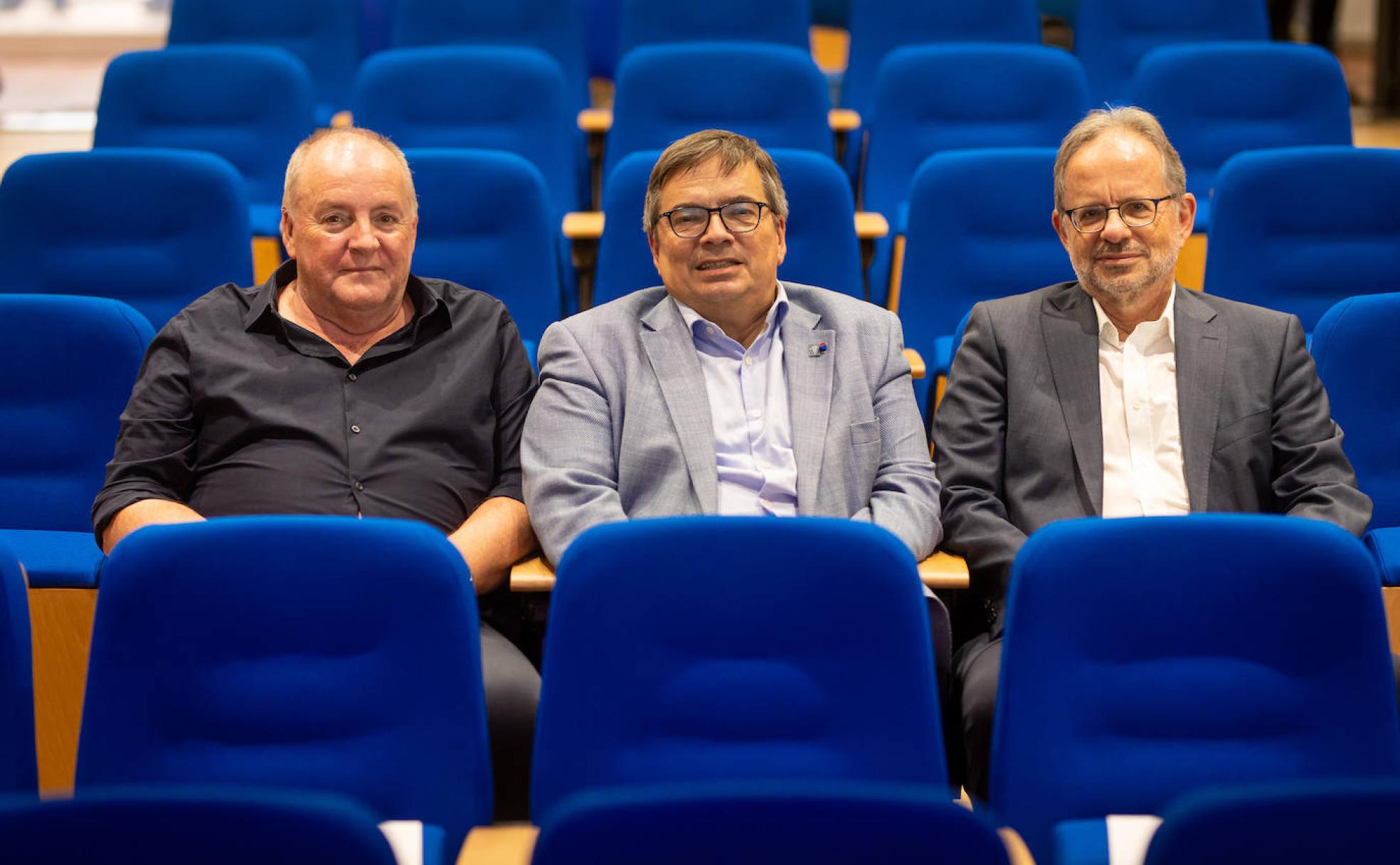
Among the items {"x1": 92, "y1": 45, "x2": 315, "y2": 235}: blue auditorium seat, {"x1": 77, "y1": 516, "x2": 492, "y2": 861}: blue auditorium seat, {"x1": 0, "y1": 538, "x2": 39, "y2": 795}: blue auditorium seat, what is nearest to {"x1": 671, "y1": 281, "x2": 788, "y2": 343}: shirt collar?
{"x1": 77, "y1": 516, "x2": 492, "y2": 861}: blue auditorium seat

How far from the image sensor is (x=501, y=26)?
3951mm

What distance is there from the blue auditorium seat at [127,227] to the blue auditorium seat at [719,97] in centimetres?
91

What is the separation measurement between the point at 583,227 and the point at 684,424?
1.01m

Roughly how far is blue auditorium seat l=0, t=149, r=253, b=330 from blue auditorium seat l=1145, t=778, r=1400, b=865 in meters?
2.04

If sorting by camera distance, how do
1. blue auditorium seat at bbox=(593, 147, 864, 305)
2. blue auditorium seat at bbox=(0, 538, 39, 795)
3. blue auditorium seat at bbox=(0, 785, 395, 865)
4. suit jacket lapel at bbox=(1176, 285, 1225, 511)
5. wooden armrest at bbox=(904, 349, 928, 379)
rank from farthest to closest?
blue auditorium seat at bbox=(593, 147, 864, 305) < wooden armrest at bbox=(904, 349, 928, 379) < suit jacket lapel at bbox=(1176, 285, 1225, 511) < blue auditorium seat at bbox=(0, 538, 39, 795) < blue auditorium seat at bbox=(0, 785, 395, 865)

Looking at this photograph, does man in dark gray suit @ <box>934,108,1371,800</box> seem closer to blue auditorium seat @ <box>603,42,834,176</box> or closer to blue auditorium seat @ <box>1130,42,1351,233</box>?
blue auditorium seat @ <box>603,42,834,176</box>

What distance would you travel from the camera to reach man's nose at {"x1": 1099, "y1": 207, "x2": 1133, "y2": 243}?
2.00 meters

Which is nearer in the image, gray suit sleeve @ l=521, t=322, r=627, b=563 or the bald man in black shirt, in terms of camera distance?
gray suit sleeve @ l=521, t=322, r=627, b=563

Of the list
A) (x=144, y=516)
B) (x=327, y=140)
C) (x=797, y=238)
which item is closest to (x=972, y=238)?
(x=797, y=238)

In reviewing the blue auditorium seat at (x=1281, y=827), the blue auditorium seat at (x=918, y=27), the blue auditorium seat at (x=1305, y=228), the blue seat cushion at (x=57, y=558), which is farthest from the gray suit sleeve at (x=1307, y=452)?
the blue auditorium seat at (x=918, y=27)

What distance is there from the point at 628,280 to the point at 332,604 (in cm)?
117

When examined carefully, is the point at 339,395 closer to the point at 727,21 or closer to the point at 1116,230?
the point at 1116,230

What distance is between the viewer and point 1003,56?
3.33 metres

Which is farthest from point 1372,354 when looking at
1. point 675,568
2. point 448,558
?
point 448,558
